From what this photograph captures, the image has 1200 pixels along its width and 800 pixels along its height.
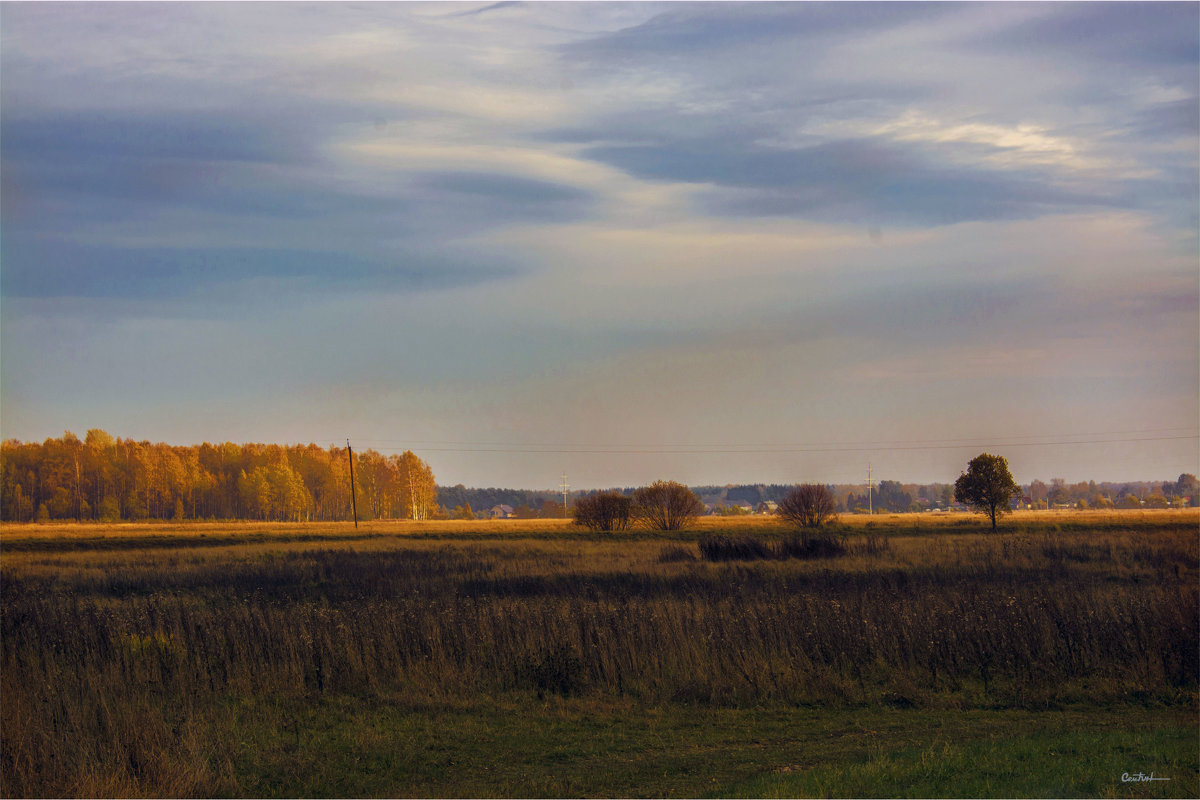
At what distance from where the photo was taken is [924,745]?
9375 millimetres

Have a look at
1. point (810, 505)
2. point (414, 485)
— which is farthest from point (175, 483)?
point (810, 505)

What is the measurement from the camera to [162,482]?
139 m

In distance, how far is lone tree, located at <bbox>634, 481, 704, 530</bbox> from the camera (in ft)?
241

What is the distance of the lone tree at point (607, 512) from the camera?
72.8m

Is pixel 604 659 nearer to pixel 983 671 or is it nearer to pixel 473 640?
pixel 473 640

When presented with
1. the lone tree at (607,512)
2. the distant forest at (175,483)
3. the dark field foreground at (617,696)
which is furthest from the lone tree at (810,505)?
the distant forest at (175,483)

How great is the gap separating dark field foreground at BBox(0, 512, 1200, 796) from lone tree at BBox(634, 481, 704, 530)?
53684 millimetres

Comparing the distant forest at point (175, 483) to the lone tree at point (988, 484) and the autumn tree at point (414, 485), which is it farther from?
the lone tree at point (988, 484)

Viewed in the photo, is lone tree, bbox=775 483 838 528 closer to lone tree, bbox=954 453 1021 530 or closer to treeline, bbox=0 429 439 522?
lone tree, bbox=954 453 1021 530

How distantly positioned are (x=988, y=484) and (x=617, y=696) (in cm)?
6211

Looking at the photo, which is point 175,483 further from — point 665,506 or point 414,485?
point 665,506

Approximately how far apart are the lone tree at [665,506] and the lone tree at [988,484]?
21.5m

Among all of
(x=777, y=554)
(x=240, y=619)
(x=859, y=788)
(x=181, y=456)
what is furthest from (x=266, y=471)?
(x=859, y=788)

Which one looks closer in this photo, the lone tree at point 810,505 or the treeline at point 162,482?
the lone tree at point 810,505
